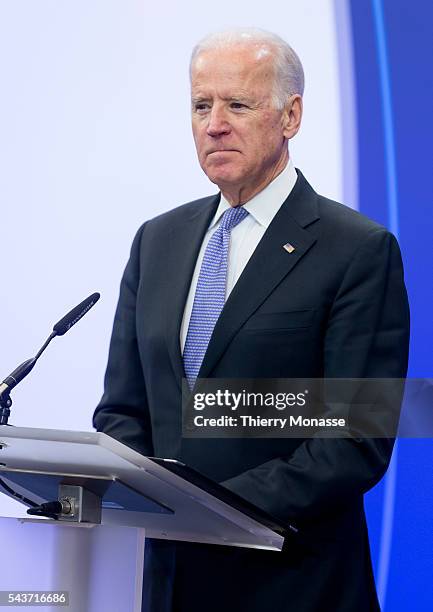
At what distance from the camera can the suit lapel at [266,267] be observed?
97.2 inches

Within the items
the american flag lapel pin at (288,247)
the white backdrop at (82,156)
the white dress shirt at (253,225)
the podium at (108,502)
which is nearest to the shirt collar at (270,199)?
the white dress shirt at (253,225)

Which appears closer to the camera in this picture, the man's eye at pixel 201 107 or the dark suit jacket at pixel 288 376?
the dark suit jacket at pixel 288 376

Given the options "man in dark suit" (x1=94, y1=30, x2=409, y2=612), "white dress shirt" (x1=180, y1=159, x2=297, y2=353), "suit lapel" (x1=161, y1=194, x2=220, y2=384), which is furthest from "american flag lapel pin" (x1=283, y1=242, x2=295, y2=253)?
"suit lapel" (x1=161, y1=194, x2=220, y2=384)

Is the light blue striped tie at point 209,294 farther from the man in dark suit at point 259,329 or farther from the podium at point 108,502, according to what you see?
the podium at point 108,502

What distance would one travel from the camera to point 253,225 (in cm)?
268

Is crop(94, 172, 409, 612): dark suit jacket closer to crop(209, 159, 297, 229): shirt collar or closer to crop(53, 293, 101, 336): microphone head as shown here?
crop(209, 159, 297, 229): shirt collar

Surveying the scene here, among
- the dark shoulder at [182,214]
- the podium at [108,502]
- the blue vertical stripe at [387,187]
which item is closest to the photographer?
the podium at [108,502]

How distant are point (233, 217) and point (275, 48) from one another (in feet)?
1.33

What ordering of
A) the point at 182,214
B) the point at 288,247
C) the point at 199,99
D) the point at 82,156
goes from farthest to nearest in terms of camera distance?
the point at 82,156 → the point at 182,214 → the point at 199,99 → the point at 288,247

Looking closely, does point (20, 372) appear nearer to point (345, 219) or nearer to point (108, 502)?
point (108, 502)

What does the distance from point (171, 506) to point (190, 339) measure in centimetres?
64

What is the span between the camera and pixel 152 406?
8.36 ft

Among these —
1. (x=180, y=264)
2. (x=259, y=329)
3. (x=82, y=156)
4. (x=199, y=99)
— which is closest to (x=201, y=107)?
(x=199, y=99)

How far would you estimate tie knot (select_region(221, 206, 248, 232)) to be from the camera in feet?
8.81
